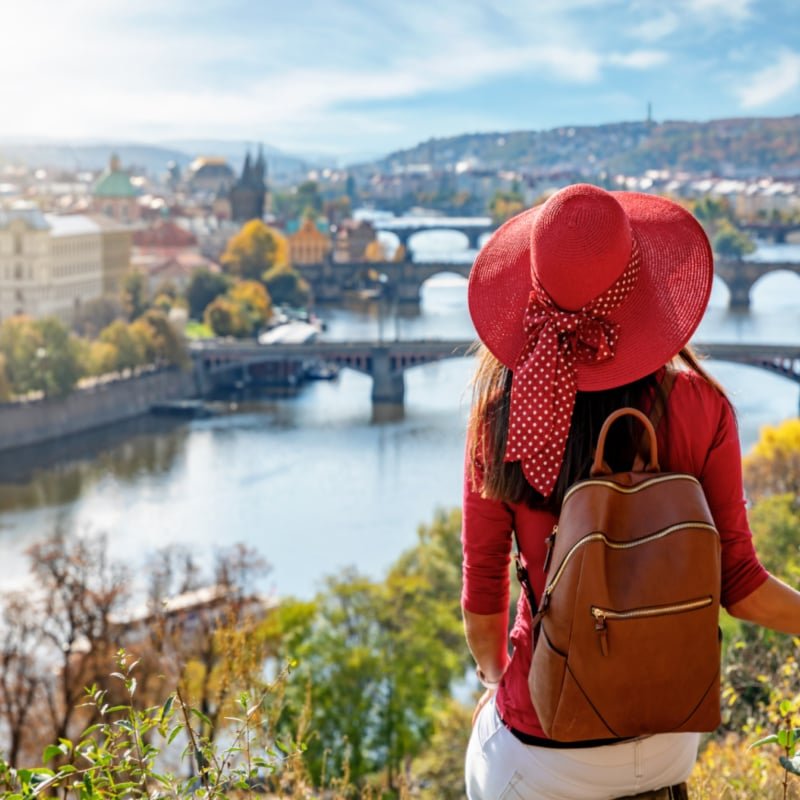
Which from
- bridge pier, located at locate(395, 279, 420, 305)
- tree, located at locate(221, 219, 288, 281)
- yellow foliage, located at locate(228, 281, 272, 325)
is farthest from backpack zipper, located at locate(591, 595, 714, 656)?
tree, located at locate(221, 219, 288, 281)

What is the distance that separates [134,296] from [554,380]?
24.7m

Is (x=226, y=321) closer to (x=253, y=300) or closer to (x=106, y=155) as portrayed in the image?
(x=253, y=300)

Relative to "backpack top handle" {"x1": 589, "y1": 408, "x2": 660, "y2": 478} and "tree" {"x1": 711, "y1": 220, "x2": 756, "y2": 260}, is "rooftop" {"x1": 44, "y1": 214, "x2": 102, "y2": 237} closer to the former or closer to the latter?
"tree" {"x1": 711, "y1": 220, "x2": 756, "y2": 260}

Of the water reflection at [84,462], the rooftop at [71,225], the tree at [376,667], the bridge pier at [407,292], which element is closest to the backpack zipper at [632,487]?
the tree at [376,667]

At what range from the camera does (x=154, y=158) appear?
97188 mm

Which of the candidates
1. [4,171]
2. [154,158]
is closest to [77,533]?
[4,171]

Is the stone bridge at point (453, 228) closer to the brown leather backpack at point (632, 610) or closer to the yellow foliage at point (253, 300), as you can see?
the yellow foliage at point (253, 300)

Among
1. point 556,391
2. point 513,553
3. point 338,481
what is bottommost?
point 338,481

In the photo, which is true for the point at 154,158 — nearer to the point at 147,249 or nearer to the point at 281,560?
the point at 147,249

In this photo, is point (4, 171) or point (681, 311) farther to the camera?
point (4, 171)

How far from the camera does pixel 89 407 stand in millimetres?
17438

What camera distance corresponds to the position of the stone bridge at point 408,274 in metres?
26.6

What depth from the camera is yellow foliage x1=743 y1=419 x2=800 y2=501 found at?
10500 mm

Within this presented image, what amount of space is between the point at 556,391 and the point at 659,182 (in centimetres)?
2886
